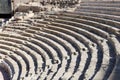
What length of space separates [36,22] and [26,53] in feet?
13.3

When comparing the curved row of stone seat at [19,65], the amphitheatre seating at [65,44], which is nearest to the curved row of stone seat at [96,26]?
the amphitheatre seating at [65,44]

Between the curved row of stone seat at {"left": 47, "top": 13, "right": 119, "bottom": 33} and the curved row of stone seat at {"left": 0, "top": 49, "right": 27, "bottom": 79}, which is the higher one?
the curved row of stone seat at {"left": 47, "top": 13, "right": 119, "bottom": 33}

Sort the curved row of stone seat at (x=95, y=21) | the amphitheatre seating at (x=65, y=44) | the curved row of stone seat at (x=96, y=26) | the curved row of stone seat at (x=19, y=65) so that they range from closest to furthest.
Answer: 1. the amphitheatre seating at (x=65, y=44)
2. the curved row of stone seat at (x=19, y=65)
3. the curved row of stone seat at (x=96, y=26)
4. the curved row of stone seat at (x=95, y=21)

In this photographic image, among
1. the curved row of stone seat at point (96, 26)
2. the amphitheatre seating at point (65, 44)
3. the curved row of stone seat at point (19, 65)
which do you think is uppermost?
the curved row of stone seat at point (96, 26)

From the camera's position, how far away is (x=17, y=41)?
19.8 m

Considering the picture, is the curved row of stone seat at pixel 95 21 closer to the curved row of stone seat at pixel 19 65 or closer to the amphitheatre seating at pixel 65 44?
the amphitheatre seating at pixel 65 44

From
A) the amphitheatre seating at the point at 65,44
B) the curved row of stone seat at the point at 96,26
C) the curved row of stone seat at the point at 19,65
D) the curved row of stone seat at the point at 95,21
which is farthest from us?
the curved row of stone seat at the point at 95,21

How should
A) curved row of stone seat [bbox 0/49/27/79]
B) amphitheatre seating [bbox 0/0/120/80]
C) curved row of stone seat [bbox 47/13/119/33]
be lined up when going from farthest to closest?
curved row of stone seat [bbox 47/13/119/33] → curved row of stone seat [bbox 0/49/27/79] → amphitheatre seating [bbox 0/0/120/80]

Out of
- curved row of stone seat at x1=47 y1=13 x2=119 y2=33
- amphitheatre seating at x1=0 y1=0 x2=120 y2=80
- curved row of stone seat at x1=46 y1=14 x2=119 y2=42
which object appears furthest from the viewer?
curved row of stone seat at x1=47 y1=13 x2=119 y2=33

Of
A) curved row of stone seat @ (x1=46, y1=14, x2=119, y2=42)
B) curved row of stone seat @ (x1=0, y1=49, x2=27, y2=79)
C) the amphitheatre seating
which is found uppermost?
curved row of stone seat @ (x1=46, y1=14, x2=119, y2=42)

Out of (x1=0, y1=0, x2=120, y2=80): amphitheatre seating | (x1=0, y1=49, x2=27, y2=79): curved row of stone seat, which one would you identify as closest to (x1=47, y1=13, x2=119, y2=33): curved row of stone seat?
(x1=0, y1=0, x2=120, y2=80): amphitheatre seating

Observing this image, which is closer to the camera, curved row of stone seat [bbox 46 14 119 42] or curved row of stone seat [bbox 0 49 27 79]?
curved row of stone seat [bbox 0 49 27 79]

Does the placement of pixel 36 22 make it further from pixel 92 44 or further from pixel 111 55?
pixel 111 55

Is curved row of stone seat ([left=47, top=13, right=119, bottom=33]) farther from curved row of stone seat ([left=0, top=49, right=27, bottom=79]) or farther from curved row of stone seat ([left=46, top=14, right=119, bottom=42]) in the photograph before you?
curved row of stone seat ([left=0, top=49, right=27, bottom=79])
